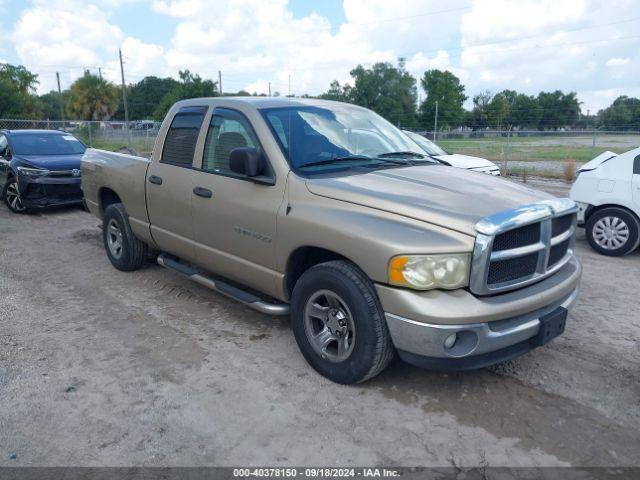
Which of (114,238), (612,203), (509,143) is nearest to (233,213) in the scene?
(114,238)

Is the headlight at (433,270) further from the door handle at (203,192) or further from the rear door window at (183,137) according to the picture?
the rear door window at (183,137)

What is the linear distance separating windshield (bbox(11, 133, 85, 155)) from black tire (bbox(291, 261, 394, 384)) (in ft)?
29.3

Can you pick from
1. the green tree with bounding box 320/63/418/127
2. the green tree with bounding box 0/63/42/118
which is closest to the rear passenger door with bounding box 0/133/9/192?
the green tree with bounding box 0/63/42/118

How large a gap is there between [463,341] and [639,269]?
450 cm

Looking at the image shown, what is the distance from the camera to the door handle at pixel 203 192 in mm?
4457

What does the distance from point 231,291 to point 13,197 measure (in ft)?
25.4

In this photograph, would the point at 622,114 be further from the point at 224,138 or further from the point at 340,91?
the point at 224,138

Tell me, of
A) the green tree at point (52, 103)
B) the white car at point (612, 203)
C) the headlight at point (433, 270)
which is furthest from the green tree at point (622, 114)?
the green tree at point (52, 103)

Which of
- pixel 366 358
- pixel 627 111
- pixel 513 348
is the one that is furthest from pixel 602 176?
pixel 627 111

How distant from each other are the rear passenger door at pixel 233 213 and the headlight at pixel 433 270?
1175mm

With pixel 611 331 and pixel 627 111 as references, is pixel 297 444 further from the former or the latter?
pixel 627 111

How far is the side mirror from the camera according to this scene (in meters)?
3.90

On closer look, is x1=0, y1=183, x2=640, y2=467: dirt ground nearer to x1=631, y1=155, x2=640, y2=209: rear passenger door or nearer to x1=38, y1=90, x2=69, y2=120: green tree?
x1=631, y1=155, x2=640, y2=209: rear passenger door

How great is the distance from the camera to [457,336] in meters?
3.12
